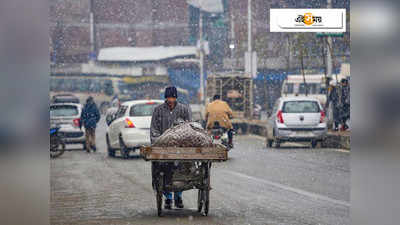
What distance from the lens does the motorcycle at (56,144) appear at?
770 inches

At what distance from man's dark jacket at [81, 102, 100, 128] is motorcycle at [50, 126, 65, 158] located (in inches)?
33.3

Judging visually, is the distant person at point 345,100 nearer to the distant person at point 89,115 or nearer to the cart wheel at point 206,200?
the distant person at point 89,115

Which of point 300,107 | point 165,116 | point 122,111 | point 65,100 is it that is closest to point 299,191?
point 165,116

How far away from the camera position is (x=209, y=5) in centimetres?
5431

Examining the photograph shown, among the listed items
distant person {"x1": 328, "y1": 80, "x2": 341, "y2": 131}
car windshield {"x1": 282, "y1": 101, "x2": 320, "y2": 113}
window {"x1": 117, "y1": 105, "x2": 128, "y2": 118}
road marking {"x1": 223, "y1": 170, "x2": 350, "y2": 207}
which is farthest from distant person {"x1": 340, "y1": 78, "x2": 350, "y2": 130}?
road marking {"x1": 223, "y1": 170, "x2": 350, "y2": 207}

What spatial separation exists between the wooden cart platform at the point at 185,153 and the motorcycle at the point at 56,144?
403 inches

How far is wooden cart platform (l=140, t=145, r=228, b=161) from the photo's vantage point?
945 cm

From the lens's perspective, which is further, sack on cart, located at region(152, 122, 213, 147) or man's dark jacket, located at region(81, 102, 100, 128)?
man's dark jacket, located at region(81, 102, 100, 128)

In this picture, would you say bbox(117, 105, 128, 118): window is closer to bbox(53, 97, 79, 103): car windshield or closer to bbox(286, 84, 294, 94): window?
bbox(53, 97, 79, 103): car windshield

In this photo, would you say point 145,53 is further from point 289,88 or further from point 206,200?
point 206,200

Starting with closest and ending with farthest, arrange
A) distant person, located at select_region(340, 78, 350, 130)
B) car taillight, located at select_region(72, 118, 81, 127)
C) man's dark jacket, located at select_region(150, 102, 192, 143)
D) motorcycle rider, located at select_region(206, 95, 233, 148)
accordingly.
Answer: man's dark jacket, located at select_region(150, 102, 192, 143), motorcycle rider, located at select_region(206, 95, 233, 148), car taillight, located at select_region(72, 118, 81, 127), distant person, located at select_region(340, 78, 350, 130)
